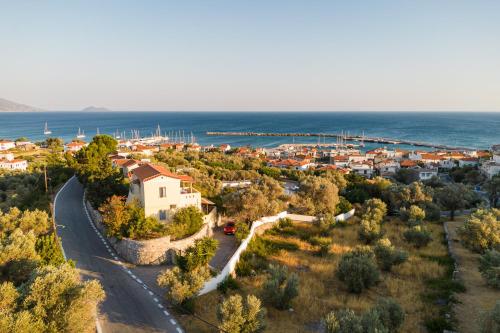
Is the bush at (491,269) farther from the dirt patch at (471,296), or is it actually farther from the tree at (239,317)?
the tree at (239,317)

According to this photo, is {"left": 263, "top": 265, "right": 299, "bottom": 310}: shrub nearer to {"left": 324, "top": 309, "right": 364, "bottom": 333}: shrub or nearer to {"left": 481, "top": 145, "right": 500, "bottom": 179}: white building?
{"left": 324, "top": 309, "right": 364, "bottom": 333}: shrub

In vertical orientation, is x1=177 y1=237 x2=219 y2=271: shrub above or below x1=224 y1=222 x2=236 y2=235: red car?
above

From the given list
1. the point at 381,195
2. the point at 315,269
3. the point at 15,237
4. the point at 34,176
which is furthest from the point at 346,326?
the point at 34,176

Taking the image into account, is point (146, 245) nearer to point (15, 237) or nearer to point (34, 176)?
point (15, 237)

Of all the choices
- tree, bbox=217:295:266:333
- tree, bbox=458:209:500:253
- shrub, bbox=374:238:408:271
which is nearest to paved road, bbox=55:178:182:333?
tree, bbox=217:295:266:333

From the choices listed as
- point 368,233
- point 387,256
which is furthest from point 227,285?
point 368,233

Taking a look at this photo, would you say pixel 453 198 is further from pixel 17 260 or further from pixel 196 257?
pixel 17 260

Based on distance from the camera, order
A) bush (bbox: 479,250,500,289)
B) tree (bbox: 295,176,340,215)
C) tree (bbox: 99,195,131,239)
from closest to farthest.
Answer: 1. bush (bbox: 479,250,500,289)
2. tree (bbox: 99,195,131,239)
3. tree (bbox: 295,176,340,215)
